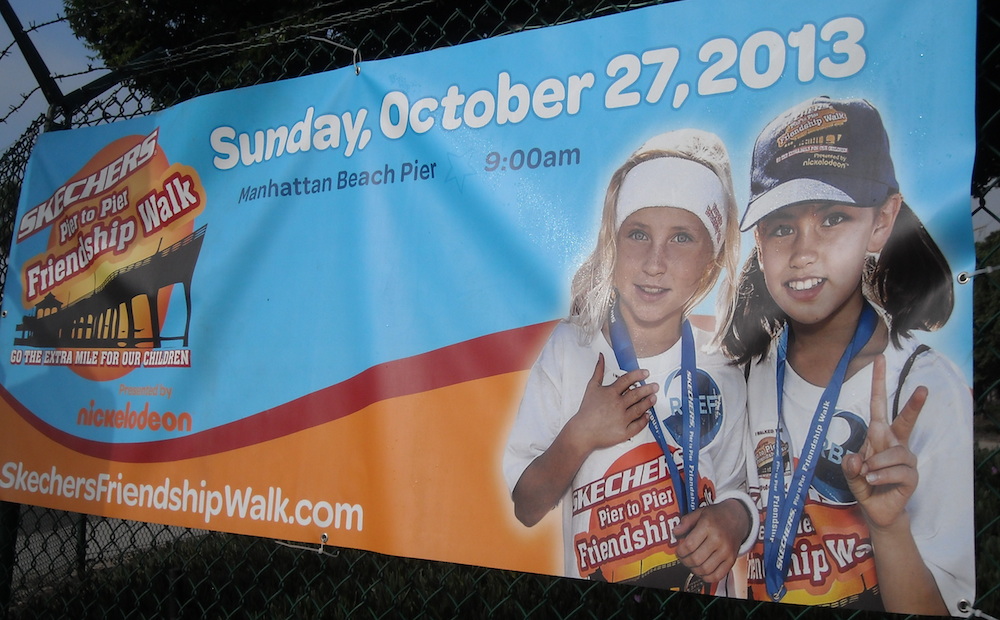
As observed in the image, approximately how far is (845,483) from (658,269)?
557mm

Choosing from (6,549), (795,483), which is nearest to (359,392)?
(795,483)

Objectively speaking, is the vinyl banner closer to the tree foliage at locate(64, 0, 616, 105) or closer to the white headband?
the white headband

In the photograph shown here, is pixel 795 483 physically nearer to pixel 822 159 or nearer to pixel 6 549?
pixel 822 159

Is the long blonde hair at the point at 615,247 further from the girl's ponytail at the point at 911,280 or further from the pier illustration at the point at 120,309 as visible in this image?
the pier illustration at the point at 120,309

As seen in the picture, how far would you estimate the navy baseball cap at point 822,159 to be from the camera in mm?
1493

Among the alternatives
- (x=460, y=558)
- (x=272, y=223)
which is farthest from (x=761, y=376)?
(x=272, y=223)

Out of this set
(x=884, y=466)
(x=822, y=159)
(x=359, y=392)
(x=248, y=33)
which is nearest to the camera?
(x=884, y=466)

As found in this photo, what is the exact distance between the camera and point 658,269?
5.51 ft

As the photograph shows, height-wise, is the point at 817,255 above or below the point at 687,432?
above

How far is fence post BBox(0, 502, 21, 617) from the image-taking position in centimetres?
269

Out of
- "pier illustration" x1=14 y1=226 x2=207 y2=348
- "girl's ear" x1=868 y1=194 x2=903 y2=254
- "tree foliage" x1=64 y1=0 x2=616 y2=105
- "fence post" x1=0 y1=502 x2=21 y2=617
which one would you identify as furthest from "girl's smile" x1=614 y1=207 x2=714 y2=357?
"fence post" x1=0 y1=502 x2=21 y2=617

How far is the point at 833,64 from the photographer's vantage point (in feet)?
5.09

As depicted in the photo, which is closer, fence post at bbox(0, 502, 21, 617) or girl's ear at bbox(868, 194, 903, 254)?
girl's ear at bbox(868, 194, 903, 254)

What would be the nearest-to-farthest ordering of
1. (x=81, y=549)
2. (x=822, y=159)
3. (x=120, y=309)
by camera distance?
(x=822, y=159)
(x=120, y=309)
(x=81, y=549)
